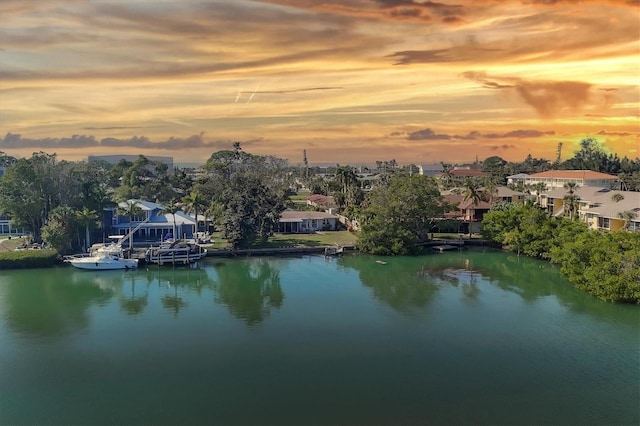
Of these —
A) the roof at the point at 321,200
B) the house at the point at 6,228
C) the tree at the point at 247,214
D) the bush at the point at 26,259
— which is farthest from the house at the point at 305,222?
the house at the point at 6,228

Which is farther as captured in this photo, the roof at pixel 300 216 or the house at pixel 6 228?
the roof at pixel 300 216

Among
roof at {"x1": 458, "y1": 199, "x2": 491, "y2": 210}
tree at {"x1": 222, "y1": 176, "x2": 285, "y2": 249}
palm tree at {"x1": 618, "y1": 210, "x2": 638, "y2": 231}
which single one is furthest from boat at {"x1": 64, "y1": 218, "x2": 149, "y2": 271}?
palm tree at {"x1": 618, "y1": 210, "x2": 638, "y2": 231}

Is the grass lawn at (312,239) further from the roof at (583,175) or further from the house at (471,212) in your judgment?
the roof at (583,175)

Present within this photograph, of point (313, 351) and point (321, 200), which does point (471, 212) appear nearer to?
point (321, 200)

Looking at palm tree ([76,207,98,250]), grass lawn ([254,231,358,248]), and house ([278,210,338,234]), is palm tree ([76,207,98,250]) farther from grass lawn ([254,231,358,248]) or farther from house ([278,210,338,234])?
house ([278,210,338,234])

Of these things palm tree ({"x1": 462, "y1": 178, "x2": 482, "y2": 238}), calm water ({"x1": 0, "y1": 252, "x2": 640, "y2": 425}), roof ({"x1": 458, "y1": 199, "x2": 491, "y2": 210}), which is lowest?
calm water ({"x1": 0, "y1": 252, "x2": 640, "y2": 425})

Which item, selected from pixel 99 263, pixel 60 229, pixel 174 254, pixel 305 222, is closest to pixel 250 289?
pixel 174 254
